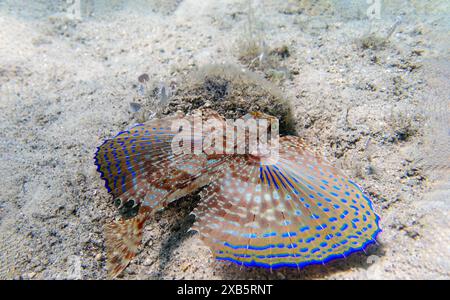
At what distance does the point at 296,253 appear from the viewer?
96.6 inches

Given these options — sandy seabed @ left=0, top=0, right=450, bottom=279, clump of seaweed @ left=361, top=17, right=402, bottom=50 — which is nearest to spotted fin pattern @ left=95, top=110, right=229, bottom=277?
sandy seabed @ left=0, top=0, right=450, bottom=279

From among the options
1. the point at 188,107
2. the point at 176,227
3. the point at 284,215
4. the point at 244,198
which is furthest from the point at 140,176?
the point at 284,215

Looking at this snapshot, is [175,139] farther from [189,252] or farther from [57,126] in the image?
[57,126]

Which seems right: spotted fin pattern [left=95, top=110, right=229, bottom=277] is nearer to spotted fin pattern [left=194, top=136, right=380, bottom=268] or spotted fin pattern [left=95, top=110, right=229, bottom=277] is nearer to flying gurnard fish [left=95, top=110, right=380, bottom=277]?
flying gurnard fish [left=95, top=110, right=380, bottom=277]

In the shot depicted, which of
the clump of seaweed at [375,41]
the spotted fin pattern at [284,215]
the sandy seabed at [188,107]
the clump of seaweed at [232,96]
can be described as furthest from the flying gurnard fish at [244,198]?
the clump of seaweed at [375,41]

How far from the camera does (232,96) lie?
14.2 ft

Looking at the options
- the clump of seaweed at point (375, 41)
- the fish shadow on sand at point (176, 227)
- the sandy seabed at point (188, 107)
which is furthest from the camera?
the clump of seaweed at point (375, 41)

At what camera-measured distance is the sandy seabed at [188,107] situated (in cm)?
304

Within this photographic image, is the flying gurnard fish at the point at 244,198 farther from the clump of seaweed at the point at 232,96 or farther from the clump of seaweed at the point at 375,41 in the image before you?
the clump of seaweed at the point at 375,41

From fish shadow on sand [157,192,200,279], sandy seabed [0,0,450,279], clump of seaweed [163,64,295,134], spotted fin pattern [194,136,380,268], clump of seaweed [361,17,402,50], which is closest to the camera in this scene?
spotted fin pattern [194,136,380,268]

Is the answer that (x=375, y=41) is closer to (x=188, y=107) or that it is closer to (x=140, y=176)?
(x=188, y=107)

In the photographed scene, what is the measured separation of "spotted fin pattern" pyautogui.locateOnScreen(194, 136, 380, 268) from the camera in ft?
8.15

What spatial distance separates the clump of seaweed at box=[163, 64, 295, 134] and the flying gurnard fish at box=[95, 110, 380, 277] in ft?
1.72
